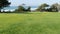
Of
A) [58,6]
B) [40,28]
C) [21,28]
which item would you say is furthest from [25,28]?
[58,6]

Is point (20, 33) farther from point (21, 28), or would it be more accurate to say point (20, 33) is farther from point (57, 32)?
point (57, 32)

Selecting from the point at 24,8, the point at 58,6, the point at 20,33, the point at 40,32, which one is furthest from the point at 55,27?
the point at 58,6

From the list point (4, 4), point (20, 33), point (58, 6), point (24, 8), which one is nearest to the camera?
point (20, 33)

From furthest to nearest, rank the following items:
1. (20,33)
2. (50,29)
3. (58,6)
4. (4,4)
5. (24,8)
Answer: (58,6), (24,8), (4,4), (50,29), (20,33)

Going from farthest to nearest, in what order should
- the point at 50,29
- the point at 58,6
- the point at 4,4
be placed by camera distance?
1. the point at 58,6
2. the point at 4,4
3. the point at 50,29

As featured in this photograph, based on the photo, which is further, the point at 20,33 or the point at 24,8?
the point at 24,8

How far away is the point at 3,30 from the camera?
10898mm

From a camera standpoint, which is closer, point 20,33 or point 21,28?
point 20,33

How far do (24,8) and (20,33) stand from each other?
113 feet

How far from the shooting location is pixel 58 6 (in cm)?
4956

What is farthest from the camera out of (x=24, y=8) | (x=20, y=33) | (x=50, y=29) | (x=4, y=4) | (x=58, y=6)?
(x=58, y=6)

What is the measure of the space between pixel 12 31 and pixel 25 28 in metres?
1.07

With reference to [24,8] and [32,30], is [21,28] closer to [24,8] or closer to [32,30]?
[32,30]

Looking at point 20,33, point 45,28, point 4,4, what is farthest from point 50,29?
point 4,4
